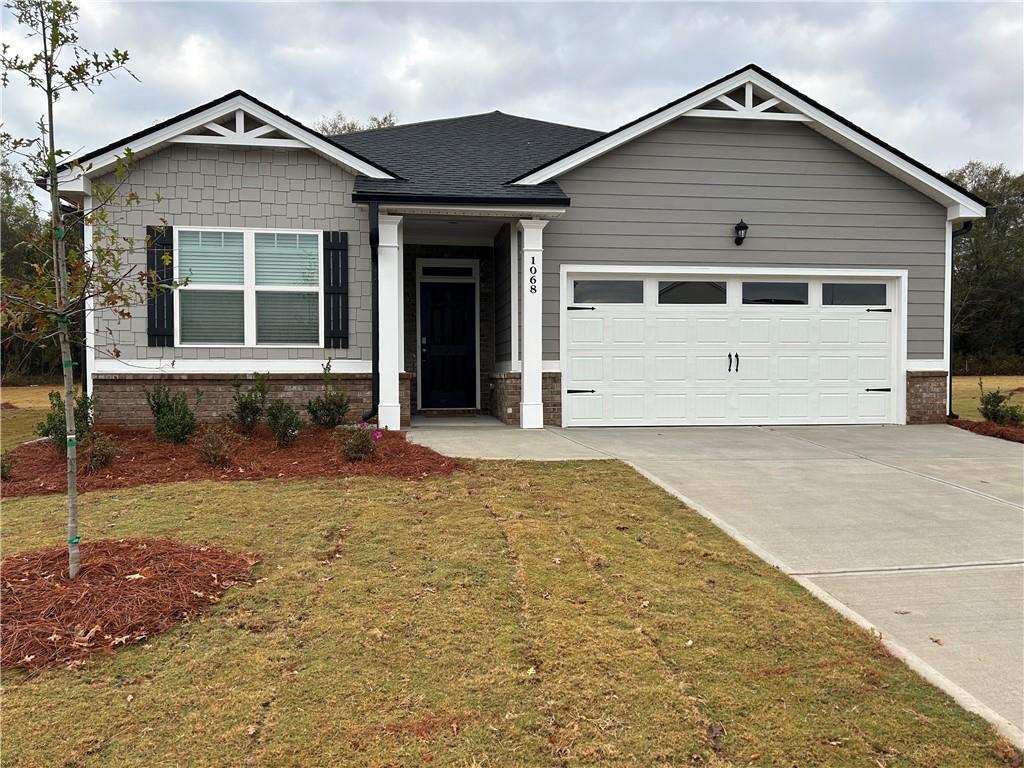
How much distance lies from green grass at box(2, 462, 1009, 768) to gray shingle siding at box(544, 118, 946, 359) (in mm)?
6277

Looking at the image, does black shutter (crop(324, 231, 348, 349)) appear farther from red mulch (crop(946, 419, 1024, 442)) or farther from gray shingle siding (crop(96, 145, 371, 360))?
red mulch (crop(946, 419, 1024, 442))

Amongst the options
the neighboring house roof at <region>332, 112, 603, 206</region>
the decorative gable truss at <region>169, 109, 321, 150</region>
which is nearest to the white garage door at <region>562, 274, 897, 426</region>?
the neighboring house roof at <region>332, 112, 603, 206</region>

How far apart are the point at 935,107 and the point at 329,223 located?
17.5m

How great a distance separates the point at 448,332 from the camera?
12.2m

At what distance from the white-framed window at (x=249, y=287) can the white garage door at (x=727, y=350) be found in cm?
380

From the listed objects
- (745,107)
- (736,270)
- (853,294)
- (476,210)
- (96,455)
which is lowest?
(96,455)

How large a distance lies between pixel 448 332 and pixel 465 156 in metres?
3.06

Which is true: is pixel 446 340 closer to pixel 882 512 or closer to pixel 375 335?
pixel 375 335

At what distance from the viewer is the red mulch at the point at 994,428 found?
9.31 metres

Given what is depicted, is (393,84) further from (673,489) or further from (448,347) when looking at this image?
(673,489)

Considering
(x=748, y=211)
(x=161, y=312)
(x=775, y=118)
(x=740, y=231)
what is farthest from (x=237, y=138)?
(x=775, y=118)

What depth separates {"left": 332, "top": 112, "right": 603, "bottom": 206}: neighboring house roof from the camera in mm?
9328

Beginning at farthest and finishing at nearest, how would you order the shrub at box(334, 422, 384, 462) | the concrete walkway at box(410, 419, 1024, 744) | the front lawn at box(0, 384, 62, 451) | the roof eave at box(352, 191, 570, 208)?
the front lawn at box(0, 384, 62, 451) → the roof eave at box(352, 191, 570, 208) → the shrub at box(334, 422, 384, 462) → the concrete walkway at box(410, 419, 1024, 744)

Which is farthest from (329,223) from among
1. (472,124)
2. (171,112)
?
(472,124)
